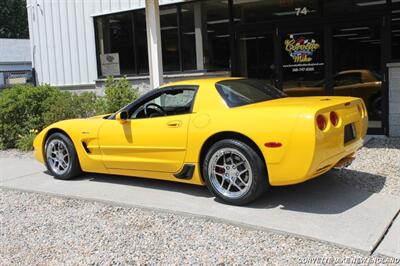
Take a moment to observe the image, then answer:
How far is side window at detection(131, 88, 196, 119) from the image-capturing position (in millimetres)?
6016

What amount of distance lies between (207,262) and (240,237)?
0.58m

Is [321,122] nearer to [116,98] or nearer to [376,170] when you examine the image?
[376,170]

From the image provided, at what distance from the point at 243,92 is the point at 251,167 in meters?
1.17

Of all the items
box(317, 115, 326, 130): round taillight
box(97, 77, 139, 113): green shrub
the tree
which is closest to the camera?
box(317, 115, 326, 130): round taillight

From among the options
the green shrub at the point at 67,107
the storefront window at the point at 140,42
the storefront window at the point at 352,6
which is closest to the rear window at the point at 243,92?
the storefront window at the point at 352,6

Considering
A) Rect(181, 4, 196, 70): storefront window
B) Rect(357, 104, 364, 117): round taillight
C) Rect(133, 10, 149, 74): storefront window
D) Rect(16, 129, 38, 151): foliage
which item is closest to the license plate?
Rect(357, 104, 364, 117): round taillight

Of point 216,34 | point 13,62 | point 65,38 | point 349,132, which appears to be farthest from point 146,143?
point 13,62

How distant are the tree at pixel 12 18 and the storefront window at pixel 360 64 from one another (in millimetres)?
54701

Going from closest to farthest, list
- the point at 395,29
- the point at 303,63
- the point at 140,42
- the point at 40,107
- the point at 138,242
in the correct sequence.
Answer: the point at 138,242
the point at 395,29
the point at 303,63
the point at 40,107
the point at 140,42

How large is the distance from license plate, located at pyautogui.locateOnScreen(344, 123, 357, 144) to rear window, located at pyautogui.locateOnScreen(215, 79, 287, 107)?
3.64ft

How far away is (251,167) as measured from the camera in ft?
17.0

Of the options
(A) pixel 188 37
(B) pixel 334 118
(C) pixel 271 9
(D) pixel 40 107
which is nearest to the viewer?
(B) pixel 334 118

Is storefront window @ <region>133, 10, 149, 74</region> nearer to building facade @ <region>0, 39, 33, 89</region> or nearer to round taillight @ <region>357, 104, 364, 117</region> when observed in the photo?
round taillight @ <region>357, 104, 364, 117</region>

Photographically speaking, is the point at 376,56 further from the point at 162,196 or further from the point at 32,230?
the point at 32,230
